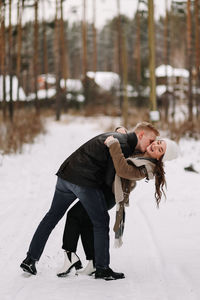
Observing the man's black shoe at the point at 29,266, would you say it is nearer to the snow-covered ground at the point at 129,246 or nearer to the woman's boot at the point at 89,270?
the snow-covered ground at the point at 129,246

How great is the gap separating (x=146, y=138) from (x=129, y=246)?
75.1 inches

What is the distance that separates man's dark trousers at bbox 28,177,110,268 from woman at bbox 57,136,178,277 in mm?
125

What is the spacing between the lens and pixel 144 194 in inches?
344

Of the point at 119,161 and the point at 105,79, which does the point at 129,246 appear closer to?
the point at 119,161

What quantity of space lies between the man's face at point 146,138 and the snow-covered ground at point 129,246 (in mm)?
1275

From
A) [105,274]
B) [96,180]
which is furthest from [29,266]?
[96,180]

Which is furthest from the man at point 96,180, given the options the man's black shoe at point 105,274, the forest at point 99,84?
the forest at point 99,84

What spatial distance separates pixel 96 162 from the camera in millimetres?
4004

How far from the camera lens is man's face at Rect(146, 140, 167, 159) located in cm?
387

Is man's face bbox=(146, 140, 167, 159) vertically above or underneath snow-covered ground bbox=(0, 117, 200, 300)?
above

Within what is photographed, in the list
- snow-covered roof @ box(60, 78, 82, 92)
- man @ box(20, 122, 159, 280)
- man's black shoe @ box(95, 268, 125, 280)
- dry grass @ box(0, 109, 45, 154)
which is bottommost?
man's black shoe @ box(95, 268, 125, 280)

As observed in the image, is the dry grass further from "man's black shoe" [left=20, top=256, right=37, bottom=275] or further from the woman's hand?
the woman's hand

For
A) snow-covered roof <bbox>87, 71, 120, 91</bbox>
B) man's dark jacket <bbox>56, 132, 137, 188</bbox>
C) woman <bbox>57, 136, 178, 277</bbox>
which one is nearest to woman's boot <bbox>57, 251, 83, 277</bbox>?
woman <bbox>57, 136, 178, 277</bbox>

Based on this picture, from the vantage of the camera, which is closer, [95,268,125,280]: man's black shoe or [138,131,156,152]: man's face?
[138,131,156,152]: man's face
